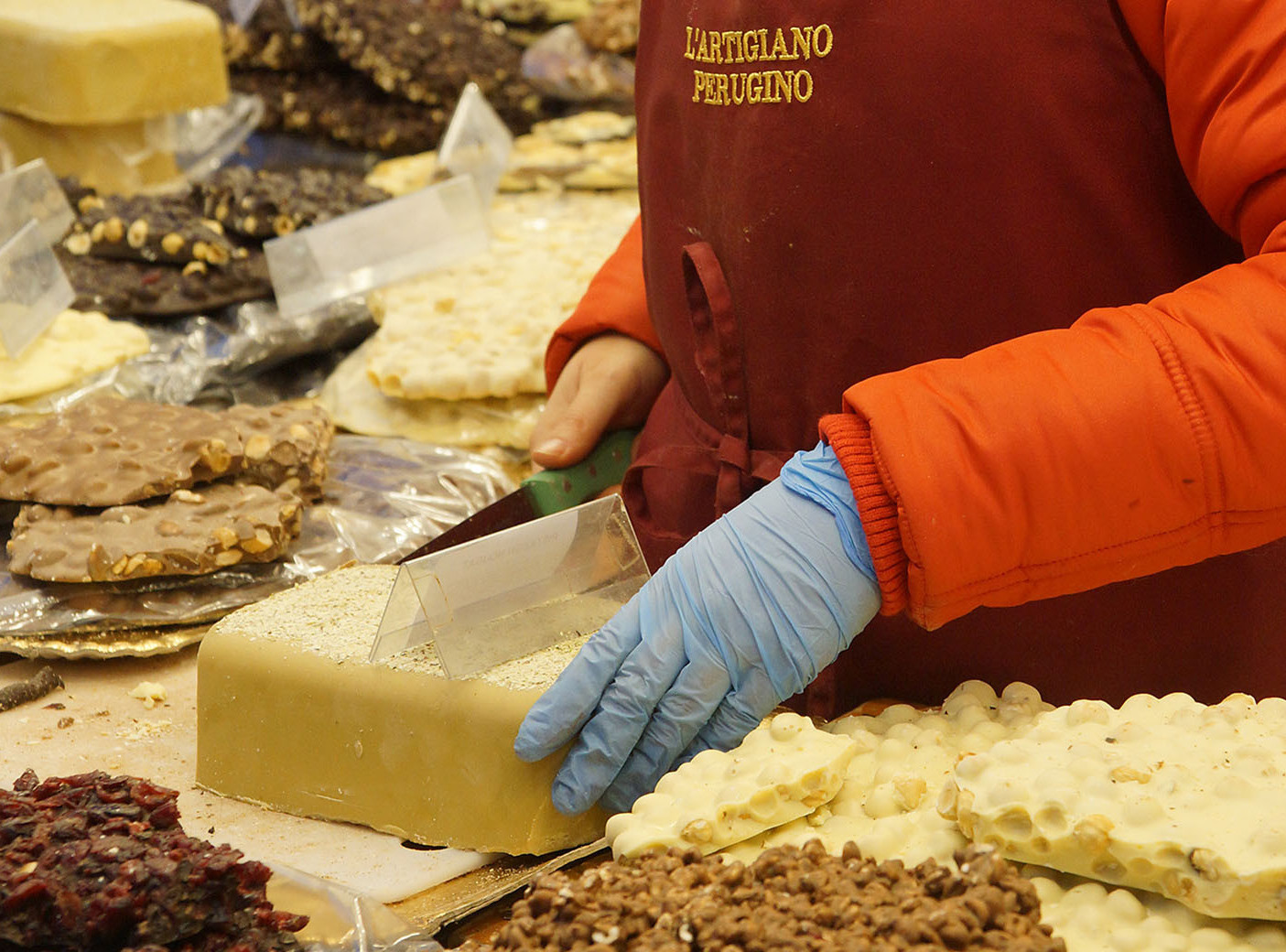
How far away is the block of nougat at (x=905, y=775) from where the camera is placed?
3.41 feet

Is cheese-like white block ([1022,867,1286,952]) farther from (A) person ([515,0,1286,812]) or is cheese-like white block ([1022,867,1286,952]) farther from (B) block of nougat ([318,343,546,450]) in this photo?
(B) block of nougat ([318,343,546,450])

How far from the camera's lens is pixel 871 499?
1.16 m

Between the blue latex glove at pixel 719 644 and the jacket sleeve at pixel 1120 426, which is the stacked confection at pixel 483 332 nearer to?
the blue latex glove at pixel 719 644

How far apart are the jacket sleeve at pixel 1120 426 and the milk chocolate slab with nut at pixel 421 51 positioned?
2966 millimetres

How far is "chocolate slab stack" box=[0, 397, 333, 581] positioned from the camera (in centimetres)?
180

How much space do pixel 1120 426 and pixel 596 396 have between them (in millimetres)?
898

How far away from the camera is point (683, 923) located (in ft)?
2.94

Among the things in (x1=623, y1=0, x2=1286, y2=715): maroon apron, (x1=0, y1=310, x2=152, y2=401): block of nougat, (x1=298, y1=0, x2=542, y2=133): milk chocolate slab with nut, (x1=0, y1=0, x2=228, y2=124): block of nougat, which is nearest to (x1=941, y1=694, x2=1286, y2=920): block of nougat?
(x1=623, y1=0, x2=1286, y2=715): maroon apron

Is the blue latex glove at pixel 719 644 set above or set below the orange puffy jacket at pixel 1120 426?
below

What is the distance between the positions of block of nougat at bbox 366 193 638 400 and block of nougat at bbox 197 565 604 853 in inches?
37.9

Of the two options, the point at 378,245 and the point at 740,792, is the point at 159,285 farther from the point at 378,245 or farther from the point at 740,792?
the point at 740,792

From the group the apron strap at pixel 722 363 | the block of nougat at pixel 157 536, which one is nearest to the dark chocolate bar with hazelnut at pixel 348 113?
the block of nougat at pixel 157 536

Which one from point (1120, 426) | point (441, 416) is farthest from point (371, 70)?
point (1120, 426)

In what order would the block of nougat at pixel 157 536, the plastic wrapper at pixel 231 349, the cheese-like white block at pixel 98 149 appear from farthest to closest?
1. the cheese-like white block at pixel 98 149
2. the plastic wrapper at pixel 231 349
3. the block of nougat at pixel 157 536
